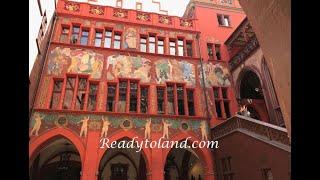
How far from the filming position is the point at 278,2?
5.55ft

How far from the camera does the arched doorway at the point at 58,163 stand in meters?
13.0

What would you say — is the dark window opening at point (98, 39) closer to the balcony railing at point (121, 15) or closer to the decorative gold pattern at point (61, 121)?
the balcony railing at point (121, 15)

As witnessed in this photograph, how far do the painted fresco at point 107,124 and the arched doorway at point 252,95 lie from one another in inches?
120

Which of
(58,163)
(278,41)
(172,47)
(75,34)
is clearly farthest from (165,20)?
(278,41)

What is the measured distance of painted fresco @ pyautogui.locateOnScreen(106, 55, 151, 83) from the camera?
41.2ft

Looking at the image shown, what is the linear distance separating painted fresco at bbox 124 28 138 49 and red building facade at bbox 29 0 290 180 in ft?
0.19

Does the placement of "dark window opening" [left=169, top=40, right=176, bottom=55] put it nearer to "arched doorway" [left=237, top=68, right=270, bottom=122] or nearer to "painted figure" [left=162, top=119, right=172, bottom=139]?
"arched doorway" [left=237, top=68, right=270, bottom=122]

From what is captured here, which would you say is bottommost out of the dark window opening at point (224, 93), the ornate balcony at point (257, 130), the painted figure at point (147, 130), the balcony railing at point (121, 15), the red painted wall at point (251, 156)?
the red painted wall at point (251, 156)

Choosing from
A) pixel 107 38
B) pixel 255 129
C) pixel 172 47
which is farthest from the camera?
pixel 172 47

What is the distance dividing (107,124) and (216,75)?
6.81 m

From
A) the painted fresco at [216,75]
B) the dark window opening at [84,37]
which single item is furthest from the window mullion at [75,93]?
the painted fresco at [216,75]

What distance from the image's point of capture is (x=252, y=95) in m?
14.5

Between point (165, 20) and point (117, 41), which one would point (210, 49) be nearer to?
point (165, 20)

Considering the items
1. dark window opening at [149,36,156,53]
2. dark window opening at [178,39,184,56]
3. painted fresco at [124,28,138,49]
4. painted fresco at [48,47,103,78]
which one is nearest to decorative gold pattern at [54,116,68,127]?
painted fresco at [48,47,103,78]
